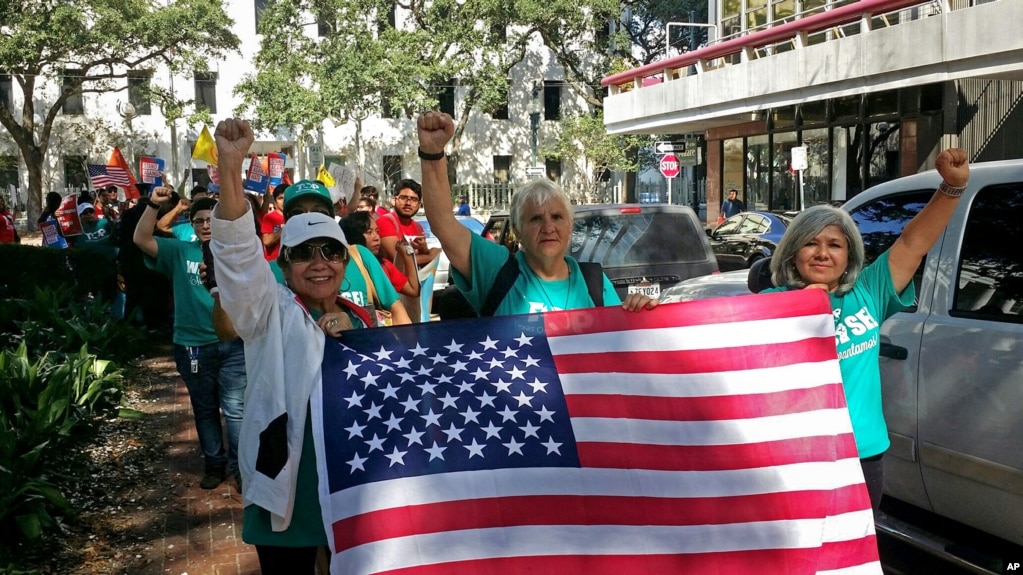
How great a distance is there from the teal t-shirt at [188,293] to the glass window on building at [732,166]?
2589 cm

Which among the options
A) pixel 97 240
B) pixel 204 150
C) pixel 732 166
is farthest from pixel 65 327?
pixel 732 166

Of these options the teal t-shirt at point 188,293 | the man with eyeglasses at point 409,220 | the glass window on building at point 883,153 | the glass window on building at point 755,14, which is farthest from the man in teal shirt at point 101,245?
the glass window on building at point 755,14

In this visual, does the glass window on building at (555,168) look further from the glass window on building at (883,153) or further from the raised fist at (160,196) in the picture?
the raised fist at (160,196)

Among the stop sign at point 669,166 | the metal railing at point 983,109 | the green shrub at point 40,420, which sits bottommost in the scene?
the green shrub at point 40,420

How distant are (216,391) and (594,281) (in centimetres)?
362

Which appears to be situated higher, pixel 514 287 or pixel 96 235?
pixel 96 235

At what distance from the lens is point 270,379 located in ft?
9.21

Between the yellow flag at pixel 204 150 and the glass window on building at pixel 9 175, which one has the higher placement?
A: the glass window on building at pixel 9 175

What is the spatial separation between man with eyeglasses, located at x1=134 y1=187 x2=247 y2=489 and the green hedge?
4.88 metres

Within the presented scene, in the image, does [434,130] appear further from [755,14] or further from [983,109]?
[755,14]

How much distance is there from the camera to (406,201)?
25.3ft

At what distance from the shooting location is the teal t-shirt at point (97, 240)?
41.0ft

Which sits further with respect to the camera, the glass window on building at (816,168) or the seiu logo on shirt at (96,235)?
the glass window on building at (816,168)

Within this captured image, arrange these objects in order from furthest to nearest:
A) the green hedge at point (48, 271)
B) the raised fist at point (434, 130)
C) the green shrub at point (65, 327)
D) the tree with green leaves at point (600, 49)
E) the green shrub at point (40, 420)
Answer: the tree with green leaves at point (600, 49)
the green hedge at point (48, 271)
the green shrub at point (65, 327)
the green shrub at point (40, 420)
the raised fist at point (434, 130)
